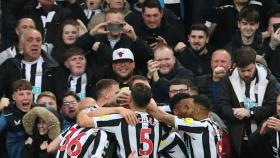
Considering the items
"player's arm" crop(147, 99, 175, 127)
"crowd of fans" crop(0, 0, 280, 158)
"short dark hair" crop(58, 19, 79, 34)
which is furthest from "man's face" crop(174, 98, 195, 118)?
"short dark hair" crop(58, 19, 79, 34)

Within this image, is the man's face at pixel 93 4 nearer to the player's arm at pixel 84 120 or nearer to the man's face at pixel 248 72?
the man's face at pixel 248 72

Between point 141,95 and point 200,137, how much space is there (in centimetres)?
98

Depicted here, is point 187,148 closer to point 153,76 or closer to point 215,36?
point 153,76

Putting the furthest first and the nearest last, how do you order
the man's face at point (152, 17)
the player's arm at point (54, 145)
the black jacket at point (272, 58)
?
the man's face at point (152, 17)
the black jacket at point (272, 58)
the player's arm at point (54, 145)

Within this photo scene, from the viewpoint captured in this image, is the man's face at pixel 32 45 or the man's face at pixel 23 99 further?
the man's face at pixel 32 45

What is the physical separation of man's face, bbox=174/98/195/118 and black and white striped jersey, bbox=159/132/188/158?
0.85 feet

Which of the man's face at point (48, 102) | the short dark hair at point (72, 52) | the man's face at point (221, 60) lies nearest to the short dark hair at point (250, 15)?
the man's face at point (221, 60)

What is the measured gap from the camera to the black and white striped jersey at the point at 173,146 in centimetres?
1256

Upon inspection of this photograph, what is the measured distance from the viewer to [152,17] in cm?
1552

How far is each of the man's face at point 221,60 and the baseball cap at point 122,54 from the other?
3.79 feet

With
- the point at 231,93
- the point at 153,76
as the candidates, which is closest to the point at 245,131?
the point at 231,93

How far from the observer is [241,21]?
49.5ft

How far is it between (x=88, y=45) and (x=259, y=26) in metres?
2.72

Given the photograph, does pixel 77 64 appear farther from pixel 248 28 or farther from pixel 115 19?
pixel 248 28
